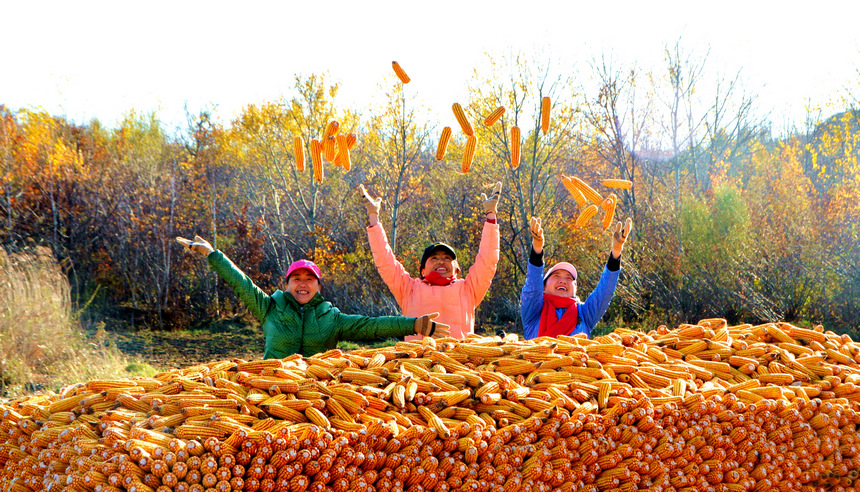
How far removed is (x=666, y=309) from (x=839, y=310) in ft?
8.62

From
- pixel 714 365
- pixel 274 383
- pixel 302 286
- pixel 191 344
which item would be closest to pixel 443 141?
pixel 302 286

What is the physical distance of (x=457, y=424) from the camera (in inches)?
97.0

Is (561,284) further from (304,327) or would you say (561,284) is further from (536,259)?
(304,327)

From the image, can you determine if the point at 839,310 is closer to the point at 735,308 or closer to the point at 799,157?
the point at 735,308

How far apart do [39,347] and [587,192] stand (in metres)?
6.37

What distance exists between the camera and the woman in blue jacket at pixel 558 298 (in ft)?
15.5

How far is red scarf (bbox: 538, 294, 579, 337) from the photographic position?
469cm

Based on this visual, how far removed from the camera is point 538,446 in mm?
2492

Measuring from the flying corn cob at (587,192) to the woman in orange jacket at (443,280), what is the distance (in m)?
1.06

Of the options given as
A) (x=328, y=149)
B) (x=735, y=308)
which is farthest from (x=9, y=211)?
(x=735, y=308)

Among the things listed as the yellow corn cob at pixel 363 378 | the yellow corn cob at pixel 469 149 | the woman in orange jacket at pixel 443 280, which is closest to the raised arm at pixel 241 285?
the woman in orange jacket at pixel 443 280

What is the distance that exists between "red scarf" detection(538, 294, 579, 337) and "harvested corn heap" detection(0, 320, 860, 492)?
4.12 ft

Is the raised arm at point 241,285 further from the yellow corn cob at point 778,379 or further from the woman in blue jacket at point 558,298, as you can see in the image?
the yellow corn cob at point 778,379

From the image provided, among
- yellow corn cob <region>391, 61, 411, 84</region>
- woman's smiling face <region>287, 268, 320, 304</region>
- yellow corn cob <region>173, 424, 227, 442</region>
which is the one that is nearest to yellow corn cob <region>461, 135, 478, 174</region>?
yellow corn cob <region>391, 61, 411, 84</region>
